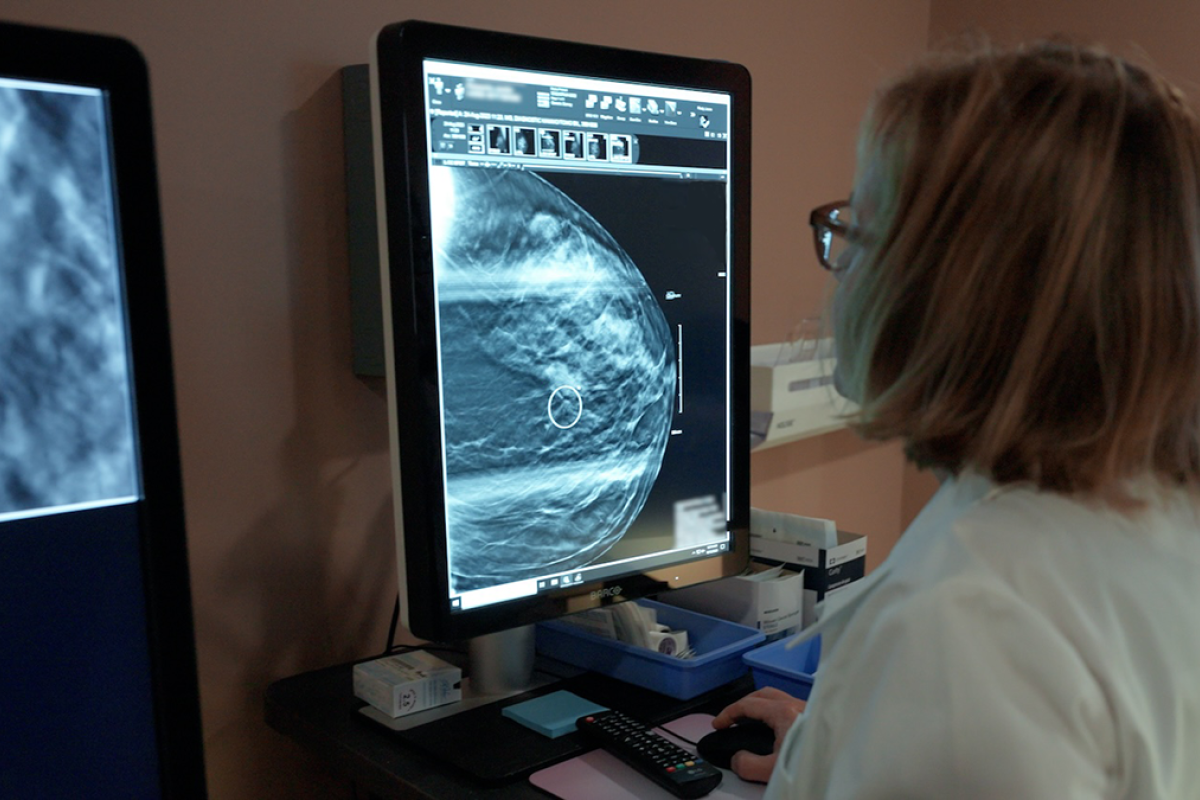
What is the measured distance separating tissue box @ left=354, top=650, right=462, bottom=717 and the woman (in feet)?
1.52

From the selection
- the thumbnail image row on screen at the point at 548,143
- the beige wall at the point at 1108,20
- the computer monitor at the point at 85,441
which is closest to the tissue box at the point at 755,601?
the thumbnail image row on screen at the point at 548,143

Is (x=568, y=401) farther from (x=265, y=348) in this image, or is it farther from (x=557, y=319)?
(x=265, y=348)

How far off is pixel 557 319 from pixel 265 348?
1.19ft

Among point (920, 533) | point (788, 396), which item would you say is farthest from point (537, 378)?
point (788, 396)

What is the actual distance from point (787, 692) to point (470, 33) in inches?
29.5

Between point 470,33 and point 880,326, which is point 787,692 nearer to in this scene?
point 880,326

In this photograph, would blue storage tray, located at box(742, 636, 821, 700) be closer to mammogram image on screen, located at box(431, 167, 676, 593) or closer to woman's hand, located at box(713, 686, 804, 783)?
woman's hand, located at box(713, 686, 804, 783)

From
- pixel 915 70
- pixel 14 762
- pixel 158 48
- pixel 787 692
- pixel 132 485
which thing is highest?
pixel 158 48

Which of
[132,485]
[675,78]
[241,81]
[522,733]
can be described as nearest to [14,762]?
[132,485]

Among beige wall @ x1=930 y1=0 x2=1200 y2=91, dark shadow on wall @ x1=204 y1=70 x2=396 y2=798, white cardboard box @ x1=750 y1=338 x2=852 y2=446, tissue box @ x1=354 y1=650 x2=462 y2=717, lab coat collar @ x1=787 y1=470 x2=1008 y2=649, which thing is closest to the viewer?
lab coat collar @ x1=787 y1=470 x2=1008 y2=649

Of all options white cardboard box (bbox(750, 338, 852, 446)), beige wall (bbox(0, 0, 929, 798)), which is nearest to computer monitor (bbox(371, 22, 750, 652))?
beige wall (bbox(0, 0, 929, 798))

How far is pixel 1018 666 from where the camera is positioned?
0.56 meters

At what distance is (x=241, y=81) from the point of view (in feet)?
3.64

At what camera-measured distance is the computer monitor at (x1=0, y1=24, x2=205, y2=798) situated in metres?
0.54
